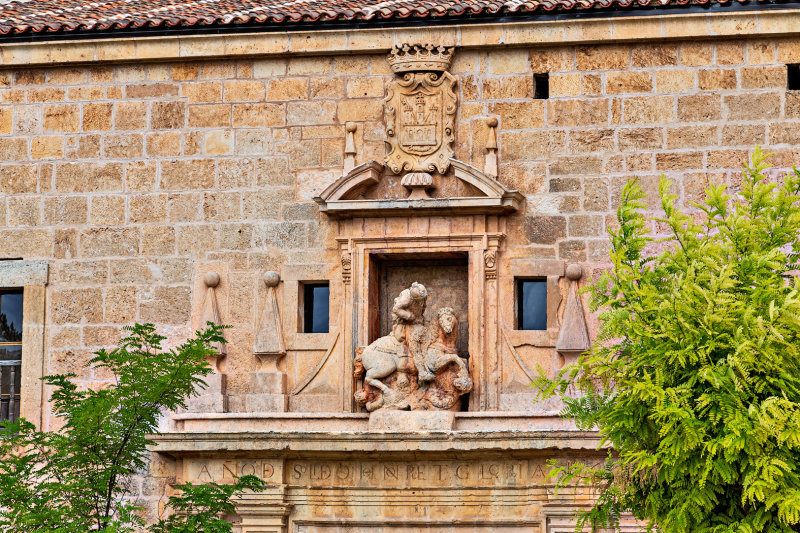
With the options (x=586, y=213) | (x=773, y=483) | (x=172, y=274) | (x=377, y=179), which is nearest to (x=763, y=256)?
(x=773, y=483)

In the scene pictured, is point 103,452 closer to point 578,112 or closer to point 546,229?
point 546,229

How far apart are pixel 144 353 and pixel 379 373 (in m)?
2.30

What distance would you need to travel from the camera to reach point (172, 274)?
1698 cm

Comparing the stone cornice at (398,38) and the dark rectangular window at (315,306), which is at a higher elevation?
the stone cornice at (398,38)

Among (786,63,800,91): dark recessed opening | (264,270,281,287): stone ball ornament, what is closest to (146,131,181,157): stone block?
(264,270,281,287): stone ball ornament

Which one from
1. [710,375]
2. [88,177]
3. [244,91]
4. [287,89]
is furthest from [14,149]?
[710,375]

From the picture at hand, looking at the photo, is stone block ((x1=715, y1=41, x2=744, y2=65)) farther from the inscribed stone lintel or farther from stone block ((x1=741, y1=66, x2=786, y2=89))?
the inscribed stone lintel

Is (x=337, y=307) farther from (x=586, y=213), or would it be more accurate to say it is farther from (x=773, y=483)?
(x=773, y=483)

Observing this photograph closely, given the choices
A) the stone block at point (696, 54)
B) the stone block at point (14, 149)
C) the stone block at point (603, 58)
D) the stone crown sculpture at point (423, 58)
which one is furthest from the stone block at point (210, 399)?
the stone block at point (696, 54)

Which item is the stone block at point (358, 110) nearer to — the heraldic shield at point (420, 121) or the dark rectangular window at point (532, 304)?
the heraldic shield at point (420, 121)

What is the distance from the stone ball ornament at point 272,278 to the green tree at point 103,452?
179 cm

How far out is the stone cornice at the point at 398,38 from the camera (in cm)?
1619

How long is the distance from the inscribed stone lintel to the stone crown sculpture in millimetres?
3953

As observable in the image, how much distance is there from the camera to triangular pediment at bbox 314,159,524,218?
53.3 ft
